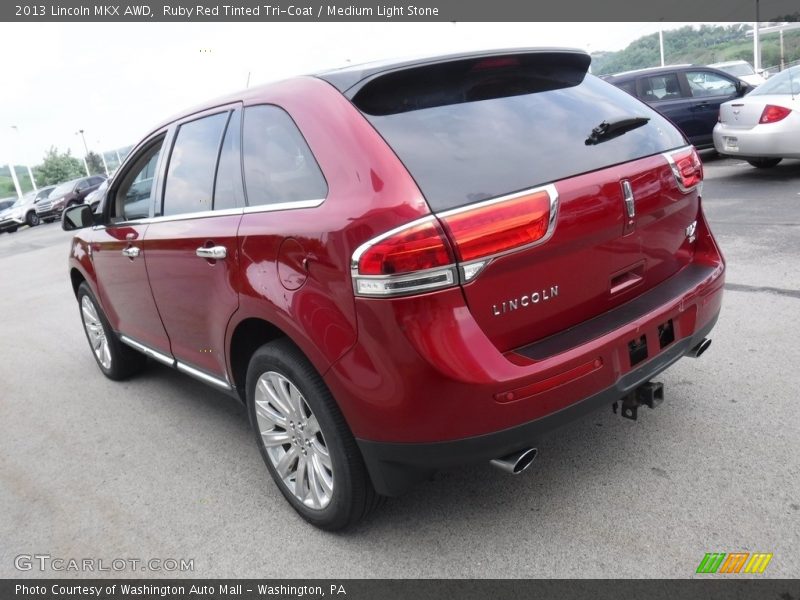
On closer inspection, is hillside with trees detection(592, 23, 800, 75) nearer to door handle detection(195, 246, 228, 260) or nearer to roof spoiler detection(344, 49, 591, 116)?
roof spoiler detection(344, 49, 591, 116)

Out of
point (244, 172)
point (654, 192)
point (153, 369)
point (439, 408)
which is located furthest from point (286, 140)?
point (153, 369)

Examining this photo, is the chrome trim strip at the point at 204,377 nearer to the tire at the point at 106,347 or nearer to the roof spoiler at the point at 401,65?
the tire at the point at 106,347

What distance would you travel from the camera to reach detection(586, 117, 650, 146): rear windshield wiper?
2.66 meters

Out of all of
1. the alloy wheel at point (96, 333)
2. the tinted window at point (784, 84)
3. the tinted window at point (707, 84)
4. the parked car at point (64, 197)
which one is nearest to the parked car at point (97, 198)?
the alloy wheel at point (96, 333)

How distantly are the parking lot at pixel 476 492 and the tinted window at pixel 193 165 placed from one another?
1.34 meters

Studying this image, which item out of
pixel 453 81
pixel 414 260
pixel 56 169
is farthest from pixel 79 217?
pixel 56 169

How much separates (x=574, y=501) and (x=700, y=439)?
75cm

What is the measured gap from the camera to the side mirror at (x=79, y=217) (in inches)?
180

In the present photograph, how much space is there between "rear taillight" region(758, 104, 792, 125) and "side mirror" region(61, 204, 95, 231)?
313 inches

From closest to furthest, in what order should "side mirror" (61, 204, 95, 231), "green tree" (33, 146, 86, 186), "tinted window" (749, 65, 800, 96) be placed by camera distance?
1. "side mirror" (61, 204, 95, 231)
2. "tinted window" (749, 65, 800, 96)
3. "green tree" (33, 146, 86, 186)

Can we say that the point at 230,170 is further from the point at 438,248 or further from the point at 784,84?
the point at 784,84

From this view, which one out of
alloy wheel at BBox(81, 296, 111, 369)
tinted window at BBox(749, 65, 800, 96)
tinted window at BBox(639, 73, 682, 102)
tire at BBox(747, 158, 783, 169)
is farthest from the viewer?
tinted window at BBox(639, 73, 682, 102)

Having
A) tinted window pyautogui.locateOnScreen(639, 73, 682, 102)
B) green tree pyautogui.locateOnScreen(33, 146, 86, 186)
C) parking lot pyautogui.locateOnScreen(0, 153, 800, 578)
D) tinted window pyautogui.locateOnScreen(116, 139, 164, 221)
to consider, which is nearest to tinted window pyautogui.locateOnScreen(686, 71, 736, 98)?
tinted window pyautogui.locateOnScreen(639, 73, 682, 102)

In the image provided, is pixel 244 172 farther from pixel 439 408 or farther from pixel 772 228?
pixel 772 228
